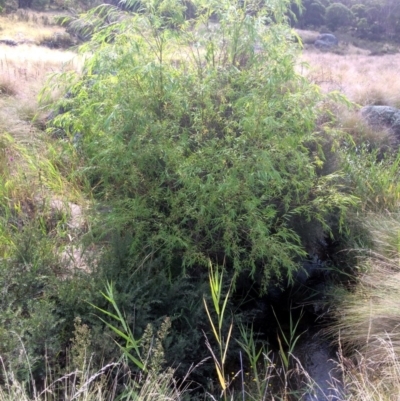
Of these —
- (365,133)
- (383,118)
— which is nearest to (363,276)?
(365,133)

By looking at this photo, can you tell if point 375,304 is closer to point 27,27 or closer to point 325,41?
point 27,27

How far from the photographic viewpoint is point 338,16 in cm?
Answer: 3544

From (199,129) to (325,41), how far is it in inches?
1151

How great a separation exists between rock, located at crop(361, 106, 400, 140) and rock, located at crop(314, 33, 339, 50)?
22.1 meters

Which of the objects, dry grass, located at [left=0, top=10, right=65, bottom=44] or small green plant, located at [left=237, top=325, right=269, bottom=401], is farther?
dry grass, located at [left=0, top=10, right=65, bottom=44]

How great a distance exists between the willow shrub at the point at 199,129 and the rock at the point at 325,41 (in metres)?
27.2

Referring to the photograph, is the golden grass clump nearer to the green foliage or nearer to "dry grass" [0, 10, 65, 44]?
"dry grass" [0, 10, 65, 44]

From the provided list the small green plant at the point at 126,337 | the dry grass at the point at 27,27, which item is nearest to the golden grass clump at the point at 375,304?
the small green plant at the point at 126,337

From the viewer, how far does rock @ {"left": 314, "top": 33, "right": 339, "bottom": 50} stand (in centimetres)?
3006

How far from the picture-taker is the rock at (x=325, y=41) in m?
30.1

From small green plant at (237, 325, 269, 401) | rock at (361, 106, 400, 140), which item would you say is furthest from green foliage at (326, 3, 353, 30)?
small green plant at (237, 325, 269, 401)

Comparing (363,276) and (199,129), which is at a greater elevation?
(199,129)

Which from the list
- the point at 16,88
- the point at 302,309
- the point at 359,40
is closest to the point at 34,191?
the point at 302,309

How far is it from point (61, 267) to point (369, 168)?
4.30 m
